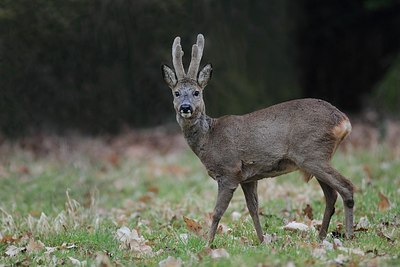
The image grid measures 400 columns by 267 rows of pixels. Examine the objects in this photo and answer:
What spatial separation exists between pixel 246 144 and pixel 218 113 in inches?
293

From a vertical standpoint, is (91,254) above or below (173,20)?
below

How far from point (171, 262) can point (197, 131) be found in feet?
5.48

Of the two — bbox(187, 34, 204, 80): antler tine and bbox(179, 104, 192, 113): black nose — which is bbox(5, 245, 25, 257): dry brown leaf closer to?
bbox(179, 104, 192, 113): black nose

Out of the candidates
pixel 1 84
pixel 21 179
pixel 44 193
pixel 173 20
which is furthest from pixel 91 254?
pixel 173 20

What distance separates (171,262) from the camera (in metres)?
5.32

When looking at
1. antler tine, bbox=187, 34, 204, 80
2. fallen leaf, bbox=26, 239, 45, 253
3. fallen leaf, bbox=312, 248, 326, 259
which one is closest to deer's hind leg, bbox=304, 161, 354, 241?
fallen leaf, bbox=312, 248, 326, 259

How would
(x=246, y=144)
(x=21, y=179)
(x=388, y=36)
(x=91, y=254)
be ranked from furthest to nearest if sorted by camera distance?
(x=388, y=36), (x=21, y=179), (x=246, y=144), (x=91, y=254)

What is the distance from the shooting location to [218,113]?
548 inches

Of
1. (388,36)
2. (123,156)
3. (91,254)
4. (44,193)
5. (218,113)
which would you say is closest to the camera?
(91,254)

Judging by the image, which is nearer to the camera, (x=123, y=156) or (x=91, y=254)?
(x=91, y=254)

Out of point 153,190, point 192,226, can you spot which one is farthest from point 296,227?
point 153,190

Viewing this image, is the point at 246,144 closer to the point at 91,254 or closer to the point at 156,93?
the point at 91,254

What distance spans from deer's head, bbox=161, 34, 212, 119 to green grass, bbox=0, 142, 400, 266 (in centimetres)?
112

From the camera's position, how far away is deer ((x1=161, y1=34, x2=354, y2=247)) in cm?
618
